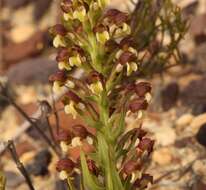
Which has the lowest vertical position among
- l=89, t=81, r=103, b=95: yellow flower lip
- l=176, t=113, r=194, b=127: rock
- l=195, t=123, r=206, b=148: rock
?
l=176, t=113, r=194, b=127: rock

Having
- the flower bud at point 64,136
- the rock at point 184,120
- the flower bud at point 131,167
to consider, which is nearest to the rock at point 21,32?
the rock at point 184,120

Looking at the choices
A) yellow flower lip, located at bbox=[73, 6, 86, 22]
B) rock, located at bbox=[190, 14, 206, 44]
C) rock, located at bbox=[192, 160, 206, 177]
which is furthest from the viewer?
rock, located at bbox=[190, 14, 206, 44]

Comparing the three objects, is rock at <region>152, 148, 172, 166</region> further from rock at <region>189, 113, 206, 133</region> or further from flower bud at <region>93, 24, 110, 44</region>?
flower bud at <region>93, 24, 110, 44</region>

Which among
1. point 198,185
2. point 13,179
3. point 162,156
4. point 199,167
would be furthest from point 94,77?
point 13,179

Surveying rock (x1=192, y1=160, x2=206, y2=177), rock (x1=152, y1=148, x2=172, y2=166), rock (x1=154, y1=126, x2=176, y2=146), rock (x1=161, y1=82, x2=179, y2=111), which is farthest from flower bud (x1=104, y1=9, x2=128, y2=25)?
rock (x1=161, y1=82, x2=179, y2=111)

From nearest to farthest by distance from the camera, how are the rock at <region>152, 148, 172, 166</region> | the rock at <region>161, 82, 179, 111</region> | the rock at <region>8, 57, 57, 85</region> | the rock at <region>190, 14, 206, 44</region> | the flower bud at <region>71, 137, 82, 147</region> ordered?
the flower bud at <region>71, 137, 82, 147</region> → the rock at <region>152, 148, 172, 166</region> → the rock at <region>161, 82, 179, 111</region> → the rock at <region>190, 14, 206, 44</region> → the rock at <region>8, 57, 57, 85</region>

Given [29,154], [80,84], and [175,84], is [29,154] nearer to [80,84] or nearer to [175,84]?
[175,84]

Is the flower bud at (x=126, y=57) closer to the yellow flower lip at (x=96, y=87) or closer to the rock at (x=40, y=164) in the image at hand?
the yellow flower lip at (x=96, y=87)

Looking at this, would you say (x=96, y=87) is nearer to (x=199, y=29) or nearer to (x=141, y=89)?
(x=141, y=89)
